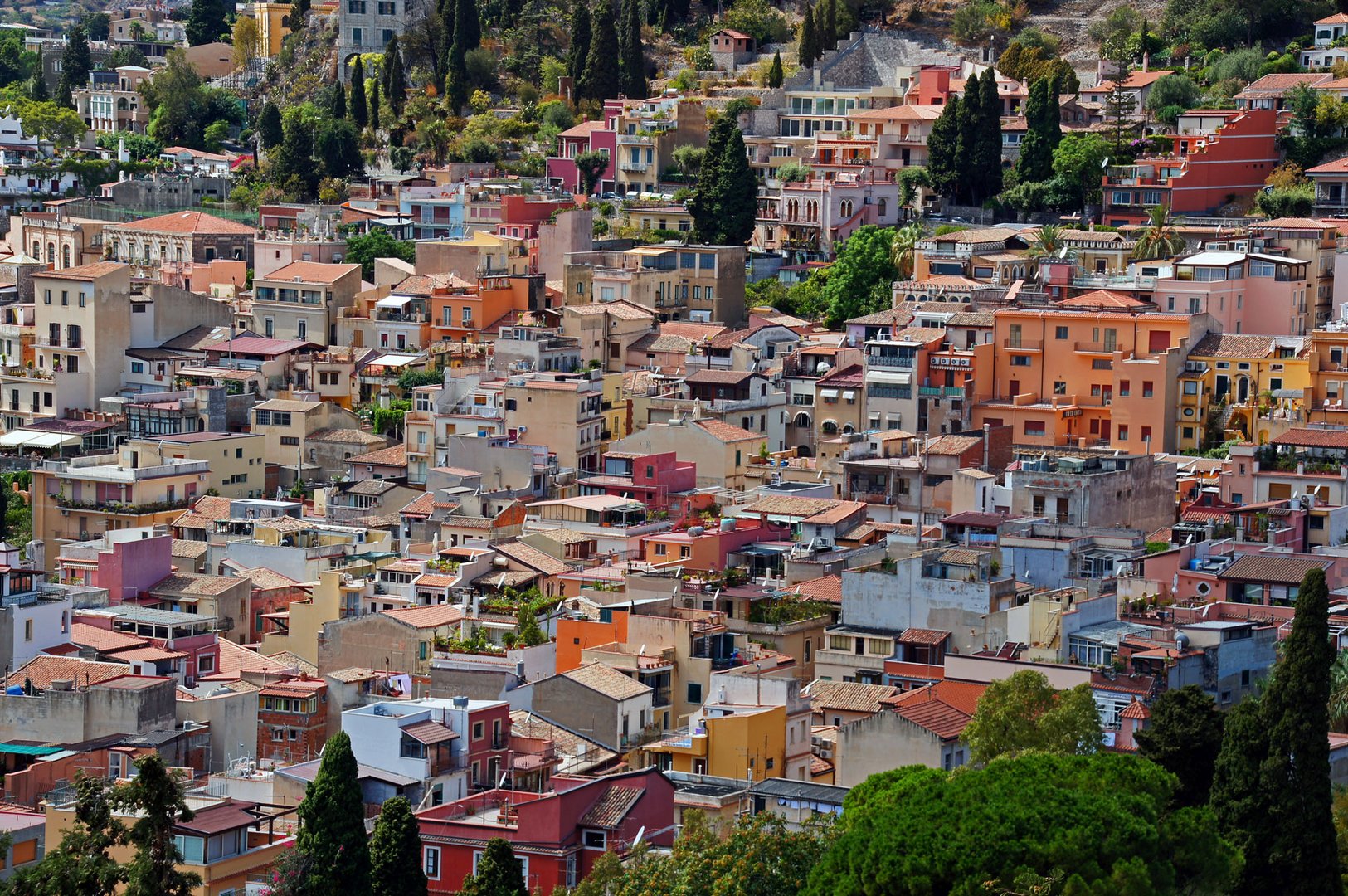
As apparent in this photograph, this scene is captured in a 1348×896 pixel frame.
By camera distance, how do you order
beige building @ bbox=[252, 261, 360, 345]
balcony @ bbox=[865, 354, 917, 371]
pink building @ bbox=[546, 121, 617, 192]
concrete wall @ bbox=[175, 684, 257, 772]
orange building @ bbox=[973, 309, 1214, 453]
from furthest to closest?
pink building @ bbox=[546, 121, 617, 192] → beige building @ bbox=[252, 261, 360, 345] → balcony @ bbox=[865, 354, 917, 371] → orange building @ bbox=[973, 309, 1214, 453] → concrete wall @ bbox=[175, 684, 257, 772]

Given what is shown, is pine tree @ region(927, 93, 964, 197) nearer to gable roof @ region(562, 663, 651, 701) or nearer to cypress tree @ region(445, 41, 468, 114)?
cypress tree @ region(445, 41, 468, 114)

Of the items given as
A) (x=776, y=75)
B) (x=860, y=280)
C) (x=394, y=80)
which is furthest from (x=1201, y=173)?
(x=394, y=80)

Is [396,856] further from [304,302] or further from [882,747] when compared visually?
[304,302]

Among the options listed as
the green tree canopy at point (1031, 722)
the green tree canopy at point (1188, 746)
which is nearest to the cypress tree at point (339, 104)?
the green tree canopy at point (1031, 722)

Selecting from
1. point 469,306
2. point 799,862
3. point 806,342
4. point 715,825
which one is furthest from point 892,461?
point 799,862

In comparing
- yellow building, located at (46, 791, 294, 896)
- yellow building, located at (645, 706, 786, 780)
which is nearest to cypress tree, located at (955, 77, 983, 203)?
yellow building, located at (645, 706, 786, 780)

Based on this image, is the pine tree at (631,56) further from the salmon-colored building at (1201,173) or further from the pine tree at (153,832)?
the pine tree at (153,832)

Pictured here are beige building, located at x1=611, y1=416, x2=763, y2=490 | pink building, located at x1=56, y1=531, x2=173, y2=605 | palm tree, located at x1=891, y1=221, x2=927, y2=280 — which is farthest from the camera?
palm tree, located at x1=891, y1=221, x2=927, y2=280
